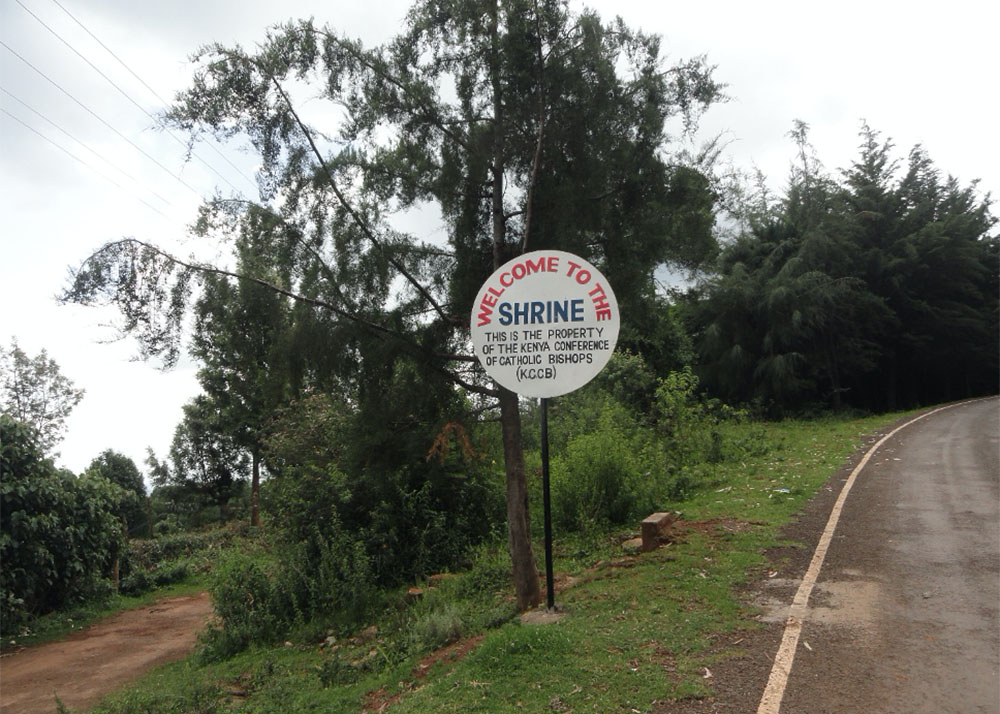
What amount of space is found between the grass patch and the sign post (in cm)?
100

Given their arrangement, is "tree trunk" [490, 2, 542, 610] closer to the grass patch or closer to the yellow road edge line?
the grass patch

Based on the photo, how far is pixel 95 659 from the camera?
40.0 feet

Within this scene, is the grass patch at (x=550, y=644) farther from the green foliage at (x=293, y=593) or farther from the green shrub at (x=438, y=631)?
the green foliage at (x=293, y=593)

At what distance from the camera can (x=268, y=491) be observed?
13281 millimetres

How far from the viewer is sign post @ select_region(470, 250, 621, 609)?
6355mm

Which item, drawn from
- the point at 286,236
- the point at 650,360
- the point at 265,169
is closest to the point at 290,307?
the point at 286,236

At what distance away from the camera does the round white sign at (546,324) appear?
6.36m

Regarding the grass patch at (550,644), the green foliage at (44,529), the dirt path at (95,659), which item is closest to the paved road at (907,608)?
the grass patch at (550,644)

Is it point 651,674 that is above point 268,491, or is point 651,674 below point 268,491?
below

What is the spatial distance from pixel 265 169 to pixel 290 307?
1.46 m

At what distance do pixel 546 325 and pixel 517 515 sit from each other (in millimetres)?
2056

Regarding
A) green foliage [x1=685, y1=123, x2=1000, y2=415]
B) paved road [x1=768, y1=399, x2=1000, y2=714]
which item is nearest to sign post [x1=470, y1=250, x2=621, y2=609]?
paved road [x1=768, y1=399, x2=1000, y2=714]

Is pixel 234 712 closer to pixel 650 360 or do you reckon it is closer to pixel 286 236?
pixel 286 236

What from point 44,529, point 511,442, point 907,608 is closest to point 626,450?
point 511,442
